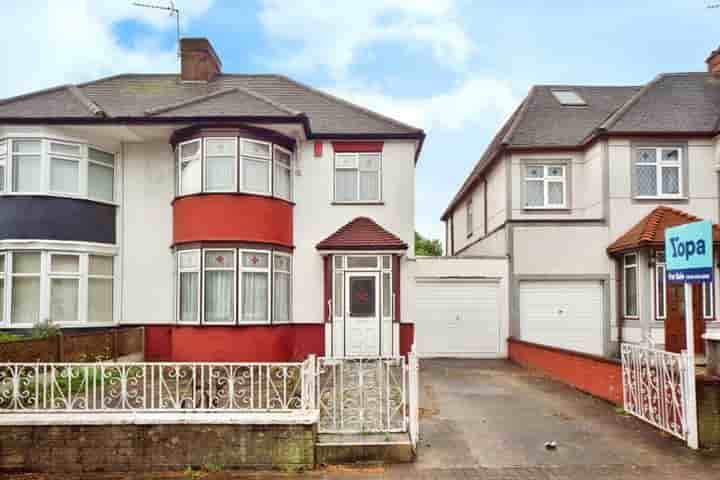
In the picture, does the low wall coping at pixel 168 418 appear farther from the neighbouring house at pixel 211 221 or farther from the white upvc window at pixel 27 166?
the white upvc window at pixel 27 166

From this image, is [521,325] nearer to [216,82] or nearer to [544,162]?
[544,162]

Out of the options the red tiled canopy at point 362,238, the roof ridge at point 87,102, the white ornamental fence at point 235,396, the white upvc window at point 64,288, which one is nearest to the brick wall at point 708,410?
the white ornamental fence at point 235,396

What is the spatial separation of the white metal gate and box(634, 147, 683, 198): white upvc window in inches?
350

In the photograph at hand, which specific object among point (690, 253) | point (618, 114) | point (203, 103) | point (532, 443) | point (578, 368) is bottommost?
point (532, 443)

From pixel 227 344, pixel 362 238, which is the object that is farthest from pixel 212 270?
pixel 362 238

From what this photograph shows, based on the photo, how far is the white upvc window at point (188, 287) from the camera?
1362 centimetres

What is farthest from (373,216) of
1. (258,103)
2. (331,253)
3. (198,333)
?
(198,333)

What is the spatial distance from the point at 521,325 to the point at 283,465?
10916mm

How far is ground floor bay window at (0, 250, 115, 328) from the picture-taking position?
1349 cm

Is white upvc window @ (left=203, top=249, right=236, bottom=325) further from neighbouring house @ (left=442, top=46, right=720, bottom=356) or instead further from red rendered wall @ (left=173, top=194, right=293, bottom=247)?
neighbouring house @ (left=442, top=46, right=720, bottom=356)

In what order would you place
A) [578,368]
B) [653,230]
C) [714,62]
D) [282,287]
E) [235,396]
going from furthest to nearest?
[714,62], [653,230], [282,287], [578,368], [235,396]

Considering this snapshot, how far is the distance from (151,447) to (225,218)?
712 cm

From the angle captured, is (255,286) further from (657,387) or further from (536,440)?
(657,387)

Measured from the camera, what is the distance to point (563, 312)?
1653 cm
